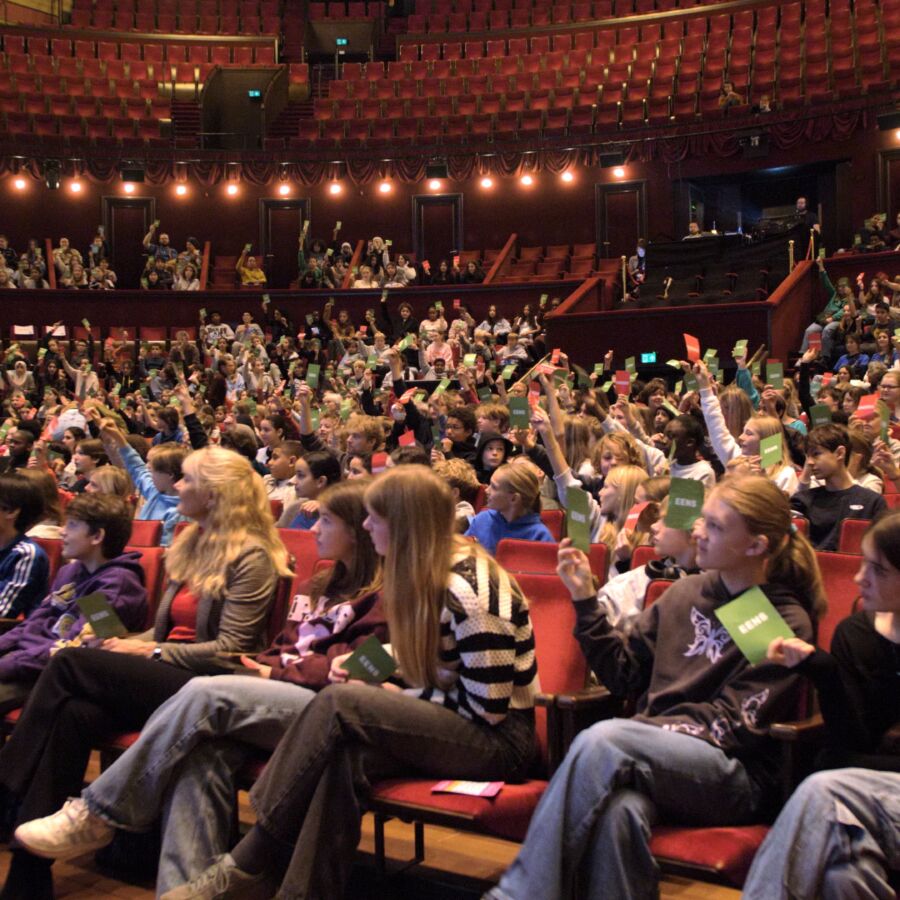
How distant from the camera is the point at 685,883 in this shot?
268 centimetres

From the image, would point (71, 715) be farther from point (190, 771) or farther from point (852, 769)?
point (852, 769)

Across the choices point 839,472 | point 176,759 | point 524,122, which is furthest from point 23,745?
point 524,122

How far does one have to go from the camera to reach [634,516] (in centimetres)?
335

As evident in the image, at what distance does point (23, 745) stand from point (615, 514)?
1911 millimetres

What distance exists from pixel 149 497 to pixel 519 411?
5.54ft

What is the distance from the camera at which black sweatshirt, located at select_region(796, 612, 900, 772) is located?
2.09 m

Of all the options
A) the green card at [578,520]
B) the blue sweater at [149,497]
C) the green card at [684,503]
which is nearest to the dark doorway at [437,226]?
the blue sweater at [149,497]

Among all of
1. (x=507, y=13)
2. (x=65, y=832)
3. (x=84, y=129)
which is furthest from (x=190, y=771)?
(x=507, y=13)

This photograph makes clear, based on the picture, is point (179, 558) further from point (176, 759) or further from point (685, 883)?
point (685, 883)

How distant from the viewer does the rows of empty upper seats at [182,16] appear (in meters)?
19.1

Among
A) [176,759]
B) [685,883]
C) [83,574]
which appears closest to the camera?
[176,759]

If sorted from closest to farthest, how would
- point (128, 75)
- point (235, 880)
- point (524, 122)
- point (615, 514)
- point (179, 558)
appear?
point (235, 880)
point (179, 558)
point (615, 514)
point (524, 122)
point (128, 75)

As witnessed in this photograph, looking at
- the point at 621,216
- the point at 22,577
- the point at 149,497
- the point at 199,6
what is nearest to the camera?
the point at 22,577

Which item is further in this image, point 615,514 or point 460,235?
point 460,235
